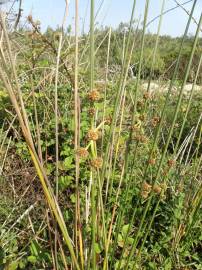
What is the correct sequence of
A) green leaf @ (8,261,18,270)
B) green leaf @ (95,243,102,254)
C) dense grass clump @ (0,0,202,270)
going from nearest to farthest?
dense grass clump @ (0,0,202,270)
green leaf @ (95,243,102,254)
green leaf @ (8,261,18,270)

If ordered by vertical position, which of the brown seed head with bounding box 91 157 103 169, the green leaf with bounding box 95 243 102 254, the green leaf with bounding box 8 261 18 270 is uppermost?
the brown seed head with bounding box 91 157 103 169

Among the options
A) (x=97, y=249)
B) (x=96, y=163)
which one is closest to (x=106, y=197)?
(x=97, y=249)

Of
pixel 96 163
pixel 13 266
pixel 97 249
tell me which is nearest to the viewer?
pixel 96 163

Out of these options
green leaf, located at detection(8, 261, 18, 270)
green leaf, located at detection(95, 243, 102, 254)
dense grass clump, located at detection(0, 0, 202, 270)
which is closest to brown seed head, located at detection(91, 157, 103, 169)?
dense grass clump, located at detection(0, 0, 202, 270)

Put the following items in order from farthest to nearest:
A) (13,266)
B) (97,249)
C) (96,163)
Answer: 1. (13,266)
2. (97,249)
3. (96,163)

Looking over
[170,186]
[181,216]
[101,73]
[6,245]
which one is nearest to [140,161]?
[170,186]

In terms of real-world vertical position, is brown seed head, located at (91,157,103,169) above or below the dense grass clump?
above

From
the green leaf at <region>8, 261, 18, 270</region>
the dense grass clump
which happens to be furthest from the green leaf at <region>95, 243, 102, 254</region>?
the green leaf at <region>8, 261, 18, 270</region>

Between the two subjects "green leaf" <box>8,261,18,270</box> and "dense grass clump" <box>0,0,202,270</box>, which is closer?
"dense grass clump" <box>0,0,202,270</box>

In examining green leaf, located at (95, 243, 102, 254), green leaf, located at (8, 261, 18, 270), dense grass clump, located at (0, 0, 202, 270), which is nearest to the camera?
dense grass clump, located at (0, 0, 202, 270)

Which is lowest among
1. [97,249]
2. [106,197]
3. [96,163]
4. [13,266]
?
[13,266]

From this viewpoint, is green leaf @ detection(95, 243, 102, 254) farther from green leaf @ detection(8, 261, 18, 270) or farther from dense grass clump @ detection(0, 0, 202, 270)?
green leaf @ detection(8, 261, 18, 270)

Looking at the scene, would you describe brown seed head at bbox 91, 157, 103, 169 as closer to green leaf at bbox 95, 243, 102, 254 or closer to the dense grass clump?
the dense grass clump

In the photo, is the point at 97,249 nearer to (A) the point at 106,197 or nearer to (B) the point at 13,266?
(A) the point at 106,197
